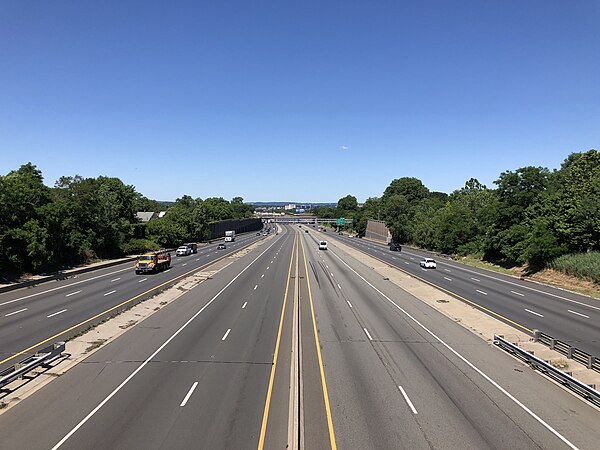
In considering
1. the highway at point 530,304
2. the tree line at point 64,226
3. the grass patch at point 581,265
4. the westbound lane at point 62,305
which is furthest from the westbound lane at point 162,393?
the grass patch at point 581,265

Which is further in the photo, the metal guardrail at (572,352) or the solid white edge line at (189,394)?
the metal guardrail at (572,352)

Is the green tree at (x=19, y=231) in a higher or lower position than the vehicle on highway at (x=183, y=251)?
higher

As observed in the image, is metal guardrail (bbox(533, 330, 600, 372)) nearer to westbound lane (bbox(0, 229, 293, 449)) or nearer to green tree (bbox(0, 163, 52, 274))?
westbound lane (bbox(0, 229, 293, 449))

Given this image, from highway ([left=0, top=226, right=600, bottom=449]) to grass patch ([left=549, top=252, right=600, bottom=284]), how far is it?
23106 mm

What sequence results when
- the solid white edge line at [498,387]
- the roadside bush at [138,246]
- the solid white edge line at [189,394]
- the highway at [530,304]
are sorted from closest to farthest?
the solid white edge line at [498,387] → the solid white edge line at [189,394] → the highway at [530,304] → the roadside bush at [138,246]

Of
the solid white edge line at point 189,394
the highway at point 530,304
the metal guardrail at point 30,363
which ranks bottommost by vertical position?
the highway at point 530,304

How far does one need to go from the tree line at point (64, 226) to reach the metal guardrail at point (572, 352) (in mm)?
42715

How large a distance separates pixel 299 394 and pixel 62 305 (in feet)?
74.1

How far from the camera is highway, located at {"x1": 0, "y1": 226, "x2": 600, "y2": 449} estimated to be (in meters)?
11.4

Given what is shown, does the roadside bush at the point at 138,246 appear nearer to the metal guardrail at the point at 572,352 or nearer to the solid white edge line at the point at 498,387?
the solid white edge line at the point at 498,387

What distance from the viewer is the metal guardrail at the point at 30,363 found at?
14714 millimetres

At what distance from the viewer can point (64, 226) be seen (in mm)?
48781

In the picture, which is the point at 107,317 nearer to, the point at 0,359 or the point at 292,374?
the point at 0,359

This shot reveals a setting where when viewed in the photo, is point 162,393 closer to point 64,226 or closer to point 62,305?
point 62,305
